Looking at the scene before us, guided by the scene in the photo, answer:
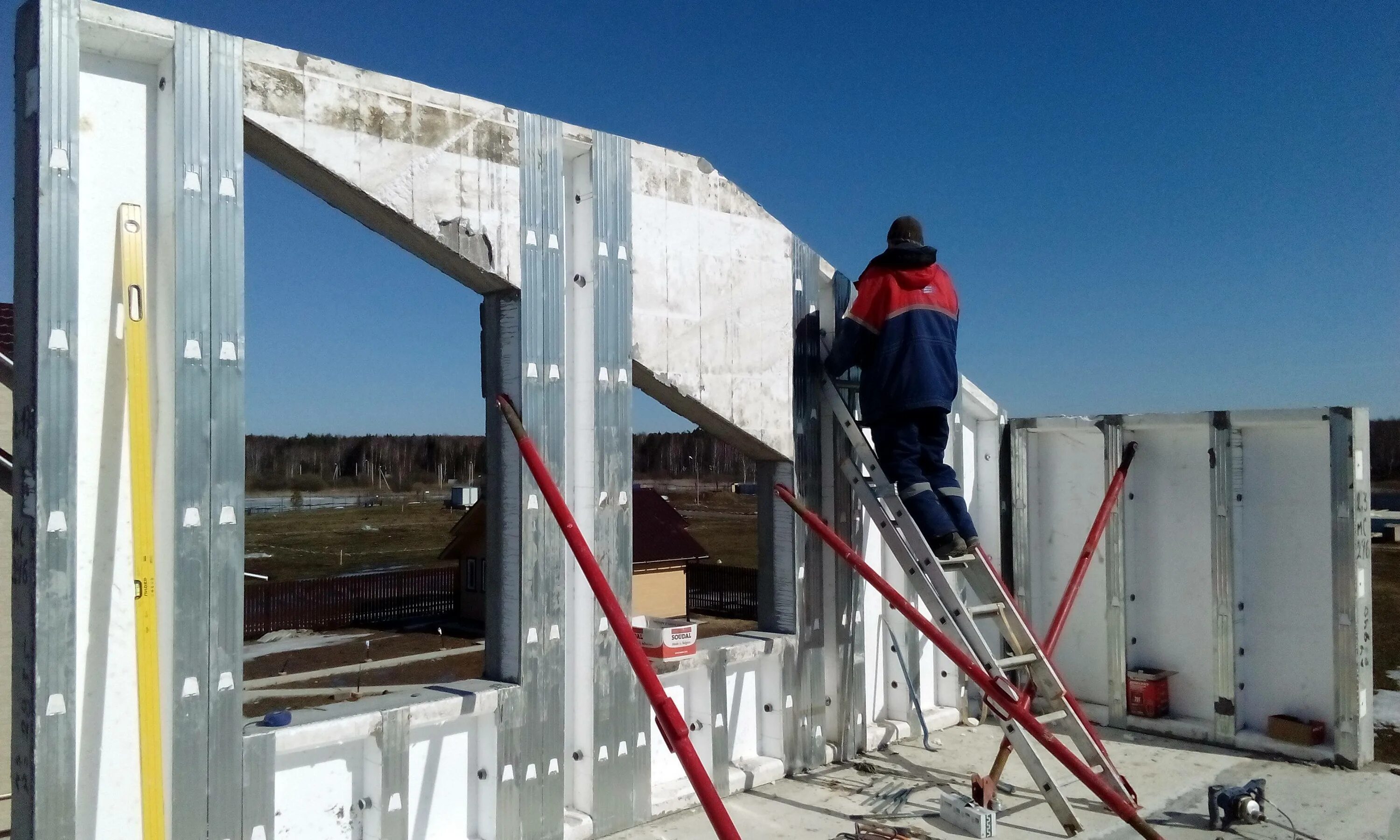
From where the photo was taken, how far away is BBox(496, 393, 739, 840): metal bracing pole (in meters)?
3.75

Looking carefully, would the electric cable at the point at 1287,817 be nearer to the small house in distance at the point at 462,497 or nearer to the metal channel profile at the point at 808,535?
the metal channel profile at the point at 808,535

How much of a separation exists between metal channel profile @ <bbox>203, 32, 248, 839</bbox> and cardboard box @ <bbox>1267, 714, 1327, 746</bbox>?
6722 millimetres

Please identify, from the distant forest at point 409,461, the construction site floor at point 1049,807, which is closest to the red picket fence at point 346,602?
the construction site floor at point 1049,807

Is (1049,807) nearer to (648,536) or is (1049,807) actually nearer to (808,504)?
(808,504)

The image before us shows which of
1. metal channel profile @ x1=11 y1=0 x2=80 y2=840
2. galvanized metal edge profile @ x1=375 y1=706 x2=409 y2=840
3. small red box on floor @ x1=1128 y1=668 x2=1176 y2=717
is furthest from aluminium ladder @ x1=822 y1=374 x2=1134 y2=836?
metal channel profile @ x1=11 y1=0 x2=80 y2=840

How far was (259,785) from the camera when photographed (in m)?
4.03

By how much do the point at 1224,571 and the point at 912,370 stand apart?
3.29 meters

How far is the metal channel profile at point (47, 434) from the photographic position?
3.51 m

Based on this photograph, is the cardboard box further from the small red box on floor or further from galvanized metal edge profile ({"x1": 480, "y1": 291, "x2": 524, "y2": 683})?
galvanized metal edge profile ({"x1": 480, "y1": 291, "x2": 524, "y2": 683})

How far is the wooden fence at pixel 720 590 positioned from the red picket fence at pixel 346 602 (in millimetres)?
5594

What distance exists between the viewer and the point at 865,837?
512 centimetres

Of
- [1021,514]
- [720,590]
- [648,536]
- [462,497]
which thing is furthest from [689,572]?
[462,497]

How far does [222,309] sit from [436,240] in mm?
1063

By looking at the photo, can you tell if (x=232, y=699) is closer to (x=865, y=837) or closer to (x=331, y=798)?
(x=331, y=798)
